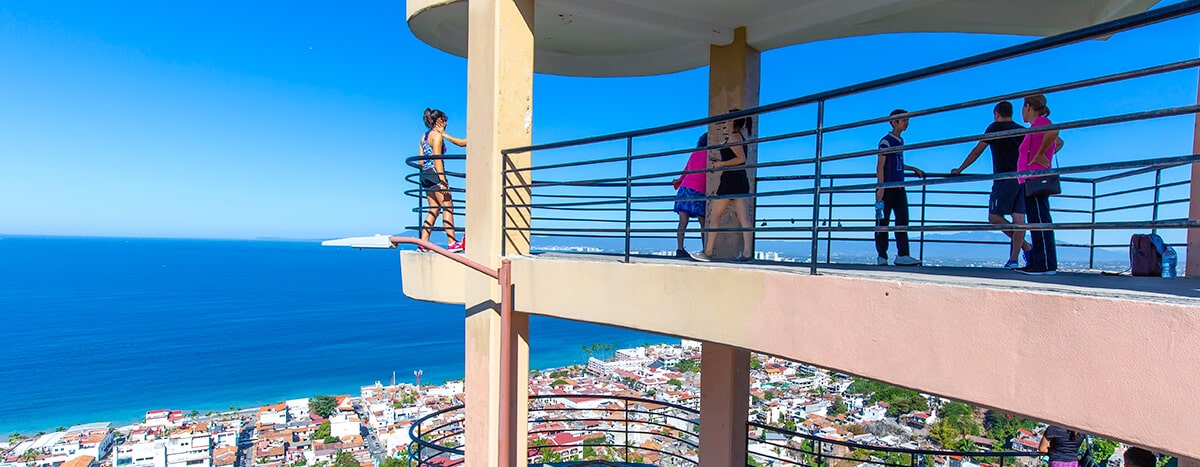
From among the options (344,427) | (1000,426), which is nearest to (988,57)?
(1000,426)

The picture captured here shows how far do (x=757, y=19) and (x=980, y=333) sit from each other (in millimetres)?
5048

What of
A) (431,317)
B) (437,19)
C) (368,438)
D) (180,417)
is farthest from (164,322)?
(437,19)

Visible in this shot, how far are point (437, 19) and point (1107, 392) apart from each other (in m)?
6.28

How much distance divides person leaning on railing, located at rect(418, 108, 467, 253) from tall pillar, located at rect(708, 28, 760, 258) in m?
3.01

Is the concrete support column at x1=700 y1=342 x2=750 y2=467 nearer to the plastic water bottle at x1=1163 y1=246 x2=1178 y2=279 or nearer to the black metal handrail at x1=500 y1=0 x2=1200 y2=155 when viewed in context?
the black metal handrail at x1=500 y1=0 x2=1200 y2=155

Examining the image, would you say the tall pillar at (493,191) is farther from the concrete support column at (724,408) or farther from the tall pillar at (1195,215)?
the tall pillar at (1195,215)

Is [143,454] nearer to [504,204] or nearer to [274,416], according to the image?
[274,416]

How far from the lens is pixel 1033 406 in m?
2.46

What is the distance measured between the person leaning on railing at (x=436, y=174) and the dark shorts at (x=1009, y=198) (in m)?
4.95

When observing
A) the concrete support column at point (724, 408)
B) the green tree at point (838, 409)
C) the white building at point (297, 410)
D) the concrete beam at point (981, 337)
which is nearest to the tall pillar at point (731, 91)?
the concrete support column at point (724, 408)

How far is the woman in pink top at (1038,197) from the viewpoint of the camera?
3.90 metres

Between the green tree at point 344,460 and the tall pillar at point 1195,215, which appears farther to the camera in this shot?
the green tree at point 344,460

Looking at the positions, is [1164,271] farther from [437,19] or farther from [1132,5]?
[437,19]

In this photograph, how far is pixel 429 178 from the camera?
657 centimetres
